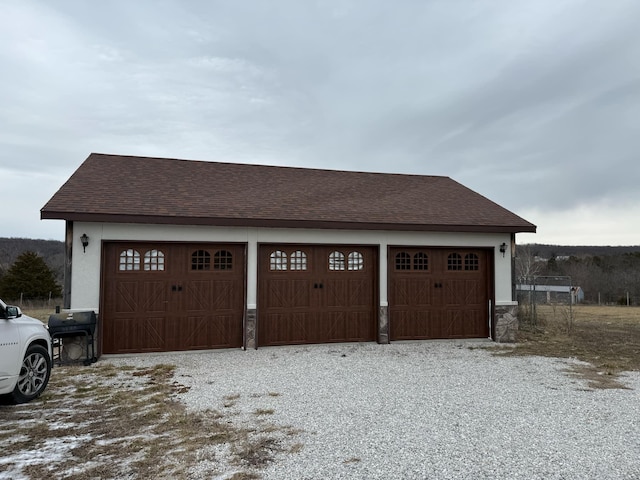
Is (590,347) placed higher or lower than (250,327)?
lower

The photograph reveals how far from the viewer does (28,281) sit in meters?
30.4

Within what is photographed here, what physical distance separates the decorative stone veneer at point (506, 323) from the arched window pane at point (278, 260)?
5.46m

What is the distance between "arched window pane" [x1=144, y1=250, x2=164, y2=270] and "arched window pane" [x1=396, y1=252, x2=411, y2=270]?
5.45 m

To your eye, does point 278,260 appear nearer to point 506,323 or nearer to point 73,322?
point 73,322

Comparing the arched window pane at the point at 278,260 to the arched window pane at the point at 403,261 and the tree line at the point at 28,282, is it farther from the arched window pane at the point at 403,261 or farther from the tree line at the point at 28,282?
the tree line at the point at 28,282

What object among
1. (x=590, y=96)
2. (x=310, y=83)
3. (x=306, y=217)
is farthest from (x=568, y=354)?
(x=310, y=83)

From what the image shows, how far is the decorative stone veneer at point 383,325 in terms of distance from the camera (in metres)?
10.1

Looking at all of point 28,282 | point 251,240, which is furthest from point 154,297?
point 28,282

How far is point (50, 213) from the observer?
794cm

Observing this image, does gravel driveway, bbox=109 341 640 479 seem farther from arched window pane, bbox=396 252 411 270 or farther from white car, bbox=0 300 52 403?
arched window pane, bbox=396 252 411 270

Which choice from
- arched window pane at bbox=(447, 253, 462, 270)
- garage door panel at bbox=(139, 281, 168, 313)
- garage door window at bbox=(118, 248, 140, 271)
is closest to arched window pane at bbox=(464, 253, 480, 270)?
arched window pane at bbox=(447, 253, 462, 270)

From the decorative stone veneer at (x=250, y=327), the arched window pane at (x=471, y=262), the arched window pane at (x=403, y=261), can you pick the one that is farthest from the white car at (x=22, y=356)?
the arched window pane at (x=471, y=262)

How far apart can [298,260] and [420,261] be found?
3.07 m

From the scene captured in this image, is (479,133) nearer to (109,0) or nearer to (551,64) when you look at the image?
(551,64)
